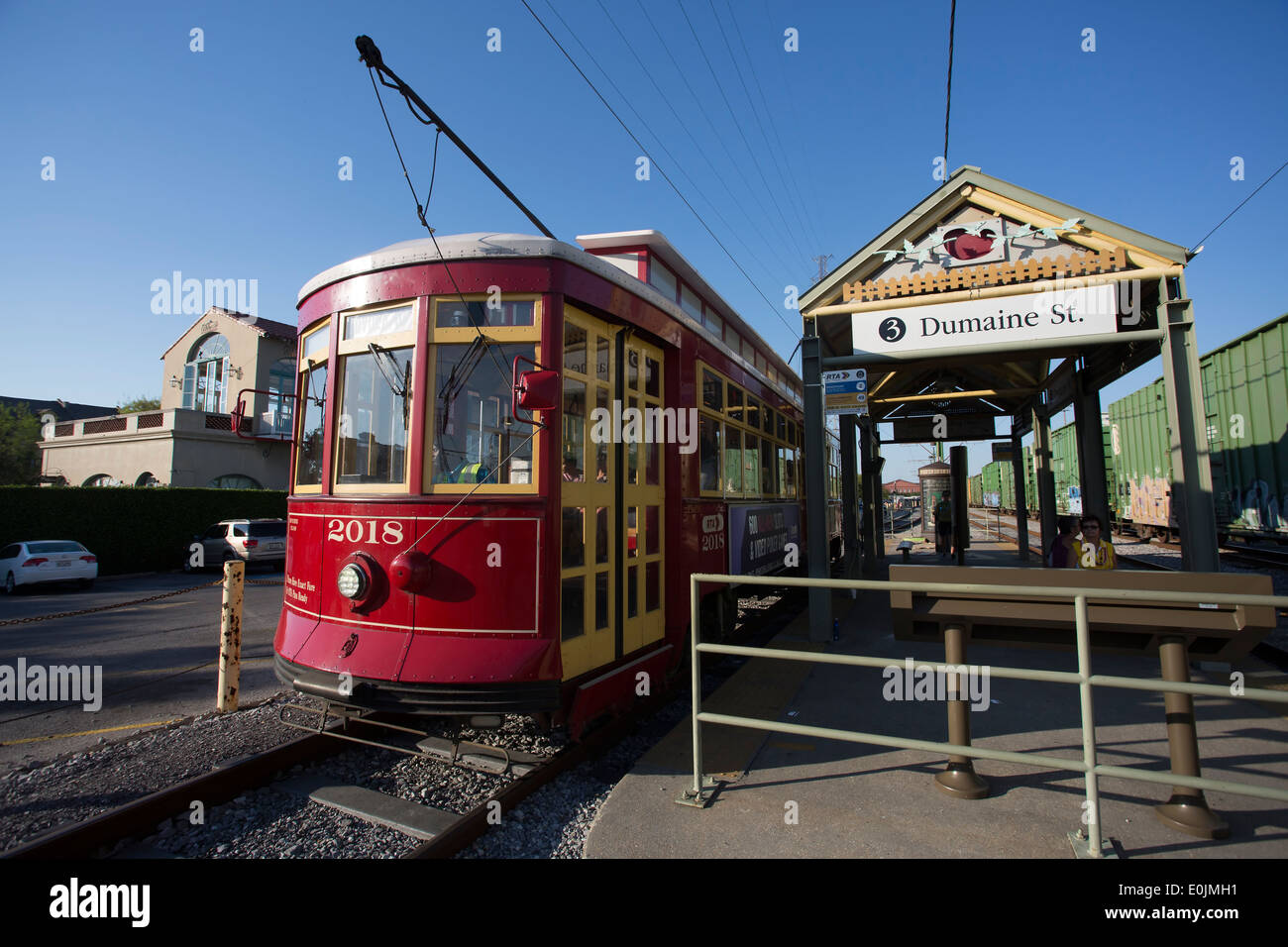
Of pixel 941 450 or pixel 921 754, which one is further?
pixel 941 450

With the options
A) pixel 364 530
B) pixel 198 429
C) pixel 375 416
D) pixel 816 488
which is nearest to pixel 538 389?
pixel 375 416

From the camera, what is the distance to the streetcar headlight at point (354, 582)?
12.2 ft

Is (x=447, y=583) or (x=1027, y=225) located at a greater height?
(x=1027, y=225)

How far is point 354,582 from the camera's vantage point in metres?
3.72

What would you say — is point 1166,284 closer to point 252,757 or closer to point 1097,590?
point 1097,590

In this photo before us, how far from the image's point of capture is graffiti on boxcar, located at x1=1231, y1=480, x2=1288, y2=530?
11.8m

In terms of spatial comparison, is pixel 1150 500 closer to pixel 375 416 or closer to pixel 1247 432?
pixel 1247 432

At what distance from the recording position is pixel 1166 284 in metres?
5.96

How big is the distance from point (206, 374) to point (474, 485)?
29.3m

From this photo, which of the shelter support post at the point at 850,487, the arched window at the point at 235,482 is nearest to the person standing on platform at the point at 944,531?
the shelter support post at the point at 850,487

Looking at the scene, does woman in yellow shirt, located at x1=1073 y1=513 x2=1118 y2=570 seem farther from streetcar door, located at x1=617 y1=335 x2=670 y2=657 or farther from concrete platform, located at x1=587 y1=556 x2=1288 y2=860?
streetcar door, located at x1=617 y1=335 x2=670 y2=657

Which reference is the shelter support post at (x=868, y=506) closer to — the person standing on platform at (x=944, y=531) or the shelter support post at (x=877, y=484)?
the shelter support post at (x=877, y=484)

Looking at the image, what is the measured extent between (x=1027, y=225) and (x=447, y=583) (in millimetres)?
6523
